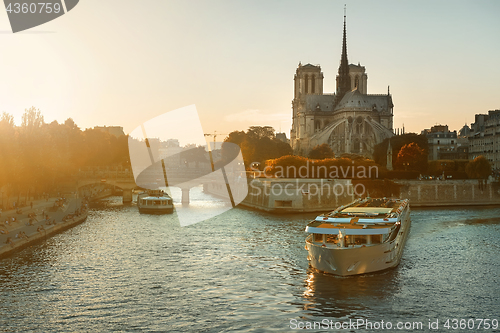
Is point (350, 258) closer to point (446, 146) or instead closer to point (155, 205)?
point (155, 205)

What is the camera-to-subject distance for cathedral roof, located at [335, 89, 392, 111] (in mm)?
120812

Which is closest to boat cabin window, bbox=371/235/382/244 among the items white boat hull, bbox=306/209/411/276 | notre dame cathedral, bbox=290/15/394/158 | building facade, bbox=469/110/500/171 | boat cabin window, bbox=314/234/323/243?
white boat hull, bbox=306/209/411/276

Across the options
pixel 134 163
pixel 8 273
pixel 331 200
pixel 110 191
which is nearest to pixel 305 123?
pixel 134 163

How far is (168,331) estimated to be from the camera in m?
17.2

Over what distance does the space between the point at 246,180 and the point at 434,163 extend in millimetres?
29469

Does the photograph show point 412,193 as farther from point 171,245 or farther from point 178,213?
point 171,245

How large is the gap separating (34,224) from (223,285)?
18784 mm

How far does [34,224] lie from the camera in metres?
35.6

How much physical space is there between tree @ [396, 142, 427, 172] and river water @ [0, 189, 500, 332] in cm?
4190

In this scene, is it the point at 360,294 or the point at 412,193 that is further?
the point at 412,193

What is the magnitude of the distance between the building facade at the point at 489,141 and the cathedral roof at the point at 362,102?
26694 millimetres
